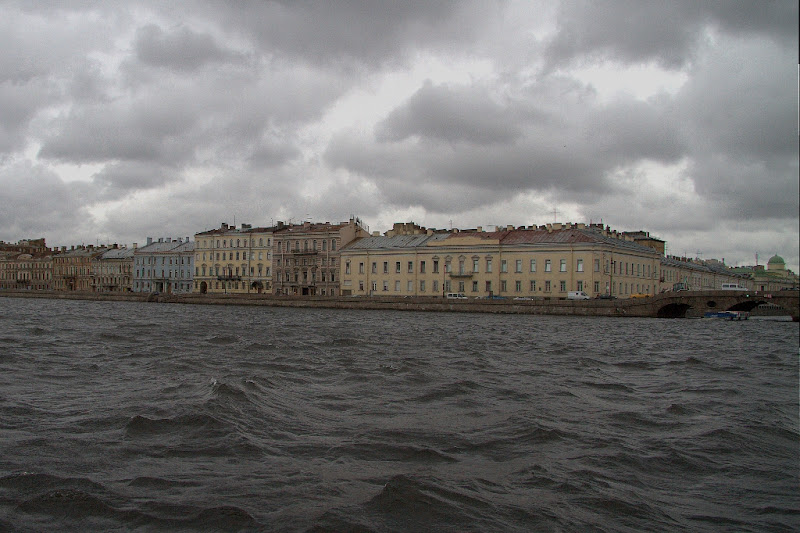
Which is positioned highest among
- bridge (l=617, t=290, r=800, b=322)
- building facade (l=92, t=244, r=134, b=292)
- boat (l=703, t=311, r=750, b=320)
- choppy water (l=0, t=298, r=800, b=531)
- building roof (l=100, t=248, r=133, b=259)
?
building roof (l=100, t=248, r=133, b=259)

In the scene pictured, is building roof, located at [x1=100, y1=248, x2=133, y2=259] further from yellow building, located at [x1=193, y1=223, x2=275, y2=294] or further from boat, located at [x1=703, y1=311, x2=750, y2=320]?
boat, located at [x1=703, y1=311, x2=750, y2=320]

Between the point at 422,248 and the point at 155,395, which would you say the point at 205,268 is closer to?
the point at 422,248

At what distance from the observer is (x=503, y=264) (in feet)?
211

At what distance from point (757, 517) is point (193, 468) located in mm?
5958

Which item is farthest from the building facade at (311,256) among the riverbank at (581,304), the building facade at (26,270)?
the building facade at (26,270)

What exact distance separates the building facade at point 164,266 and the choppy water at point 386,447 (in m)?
77.9

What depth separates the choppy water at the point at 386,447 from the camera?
21.6 feet

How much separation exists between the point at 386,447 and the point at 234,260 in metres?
79.0

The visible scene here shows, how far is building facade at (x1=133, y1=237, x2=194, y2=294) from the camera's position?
92.4 meters

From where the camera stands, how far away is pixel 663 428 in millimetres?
10461

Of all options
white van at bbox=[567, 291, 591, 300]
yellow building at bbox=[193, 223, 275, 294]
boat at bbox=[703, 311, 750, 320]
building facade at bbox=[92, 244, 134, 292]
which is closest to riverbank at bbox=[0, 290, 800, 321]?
boat at bbox=[703, 311, 750, 320]

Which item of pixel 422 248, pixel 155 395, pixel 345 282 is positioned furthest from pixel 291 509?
pixel 345 282

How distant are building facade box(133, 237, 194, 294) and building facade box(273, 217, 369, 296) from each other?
60.5ft

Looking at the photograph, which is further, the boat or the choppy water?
the boat
